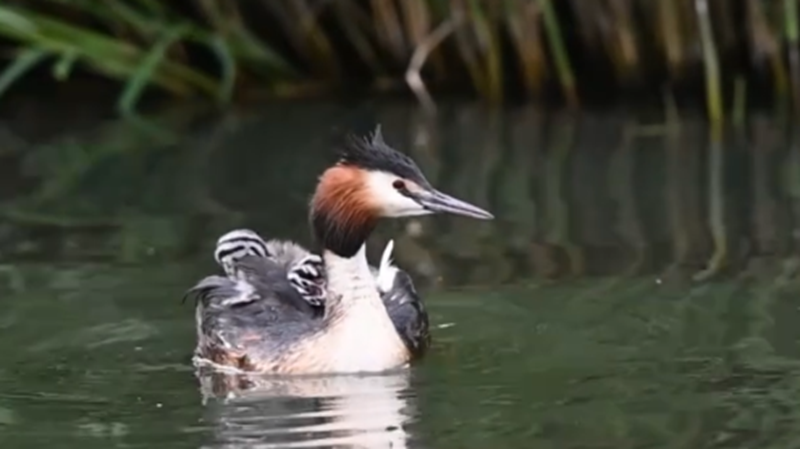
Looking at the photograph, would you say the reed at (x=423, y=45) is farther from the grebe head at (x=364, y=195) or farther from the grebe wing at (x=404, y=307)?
the grebe head at (x=364, y=195)

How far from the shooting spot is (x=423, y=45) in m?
12.5

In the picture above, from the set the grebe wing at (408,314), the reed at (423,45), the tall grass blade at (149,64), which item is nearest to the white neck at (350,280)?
the grebe wing at (408,314)

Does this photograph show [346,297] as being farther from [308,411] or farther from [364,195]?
[308,411]

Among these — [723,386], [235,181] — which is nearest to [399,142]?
[235,181]

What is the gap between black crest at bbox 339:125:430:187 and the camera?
22.6ft

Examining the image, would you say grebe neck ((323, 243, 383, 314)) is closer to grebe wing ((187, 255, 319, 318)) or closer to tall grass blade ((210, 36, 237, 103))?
grebe wing ((187, 255, 319, 318))

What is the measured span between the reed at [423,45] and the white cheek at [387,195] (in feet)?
15.4

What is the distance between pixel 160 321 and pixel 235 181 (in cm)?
344

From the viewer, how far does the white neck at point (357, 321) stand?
6859 millimetres

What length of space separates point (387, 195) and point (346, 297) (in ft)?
1.17

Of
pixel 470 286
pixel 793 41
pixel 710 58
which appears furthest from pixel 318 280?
pixel 793 41

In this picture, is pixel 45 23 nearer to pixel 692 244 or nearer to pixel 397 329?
pixel 692 244

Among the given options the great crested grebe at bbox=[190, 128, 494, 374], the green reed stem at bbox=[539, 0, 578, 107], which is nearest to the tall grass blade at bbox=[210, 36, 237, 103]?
the green reed stem at bbox=[539, 0, 578, 107]

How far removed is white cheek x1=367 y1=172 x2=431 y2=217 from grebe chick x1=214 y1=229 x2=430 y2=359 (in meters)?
0.38
